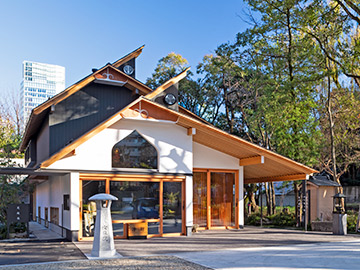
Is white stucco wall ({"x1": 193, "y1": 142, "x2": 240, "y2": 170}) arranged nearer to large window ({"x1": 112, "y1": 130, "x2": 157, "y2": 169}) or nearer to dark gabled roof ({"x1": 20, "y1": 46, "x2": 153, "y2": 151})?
large window ({"x1": 112, "y1": 130, "x2": 157, "y2": 169})

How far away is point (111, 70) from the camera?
14641mm

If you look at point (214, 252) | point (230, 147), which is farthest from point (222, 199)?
point (214, 252)

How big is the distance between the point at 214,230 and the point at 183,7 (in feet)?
35.8

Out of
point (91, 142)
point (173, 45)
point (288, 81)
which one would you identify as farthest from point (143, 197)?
point (173, 45)

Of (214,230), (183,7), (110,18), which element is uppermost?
(183,7)

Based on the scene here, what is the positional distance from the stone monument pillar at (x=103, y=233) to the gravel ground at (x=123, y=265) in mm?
566

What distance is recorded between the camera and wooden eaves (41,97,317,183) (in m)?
12.1

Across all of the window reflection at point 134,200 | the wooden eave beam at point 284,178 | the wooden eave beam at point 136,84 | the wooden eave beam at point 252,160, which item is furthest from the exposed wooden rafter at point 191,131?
the wooden eave beam at point 284,178

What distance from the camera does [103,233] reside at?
943 cm

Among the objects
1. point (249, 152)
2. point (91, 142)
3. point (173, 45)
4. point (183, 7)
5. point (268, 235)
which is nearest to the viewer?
point (91, 142)

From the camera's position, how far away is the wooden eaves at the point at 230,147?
12133mm

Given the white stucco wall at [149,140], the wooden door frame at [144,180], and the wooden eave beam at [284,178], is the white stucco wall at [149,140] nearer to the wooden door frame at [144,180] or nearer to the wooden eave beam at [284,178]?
the wooden door frame at [144,180]

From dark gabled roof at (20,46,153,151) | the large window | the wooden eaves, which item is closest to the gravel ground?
the wooden eaves

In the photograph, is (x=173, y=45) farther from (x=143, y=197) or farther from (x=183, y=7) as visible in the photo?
(x=143, y=197)
